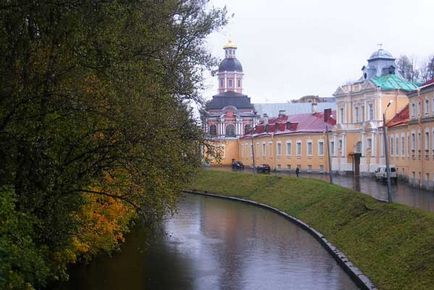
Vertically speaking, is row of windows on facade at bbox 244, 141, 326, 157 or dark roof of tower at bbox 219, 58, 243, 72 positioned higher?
dark roof of tower at bbox 219, 58, 243, 72

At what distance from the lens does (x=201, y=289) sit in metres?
19.4

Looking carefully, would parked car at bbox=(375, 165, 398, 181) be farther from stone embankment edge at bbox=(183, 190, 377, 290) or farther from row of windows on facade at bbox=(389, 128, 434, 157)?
stone embankment edge at bbox=(183, 190, 377, 290)

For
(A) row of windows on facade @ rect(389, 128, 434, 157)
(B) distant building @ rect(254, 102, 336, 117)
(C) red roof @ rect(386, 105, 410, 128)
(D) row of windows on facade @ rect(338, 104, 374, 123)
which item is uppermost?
(B) distant building @ rect(254, 102, 336, 117)

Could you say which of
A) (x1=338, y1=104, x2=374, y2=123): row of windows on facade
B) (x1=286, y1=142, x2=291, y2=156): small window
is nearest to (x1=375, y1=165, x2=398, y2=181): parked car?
(x1=338, y1=104, x2=374, y2=123): row of windows on facade

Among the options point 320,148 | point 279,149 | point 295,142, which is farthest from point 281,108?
point 320,148

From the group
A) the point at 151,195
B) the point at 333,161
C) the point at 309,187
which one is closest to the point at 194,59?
the point at 151,195

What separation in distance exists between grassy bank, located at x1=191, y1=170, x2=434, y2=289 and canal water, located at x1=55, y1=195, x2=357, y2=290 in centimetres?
108

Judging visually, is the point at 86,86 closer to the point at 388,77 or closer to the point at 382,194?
the point at 382,194

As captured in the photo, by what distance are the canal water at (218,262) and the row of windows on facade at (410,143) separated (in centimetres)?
1090

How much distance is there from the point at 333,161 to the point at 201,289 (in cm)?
4470

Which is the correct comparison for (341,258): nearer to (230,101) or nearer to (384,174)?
(384,174)

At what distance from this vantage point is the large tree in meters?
11.7

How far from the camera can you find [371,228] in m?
25.1

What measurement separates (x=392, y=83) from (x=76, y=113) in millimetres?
47395
